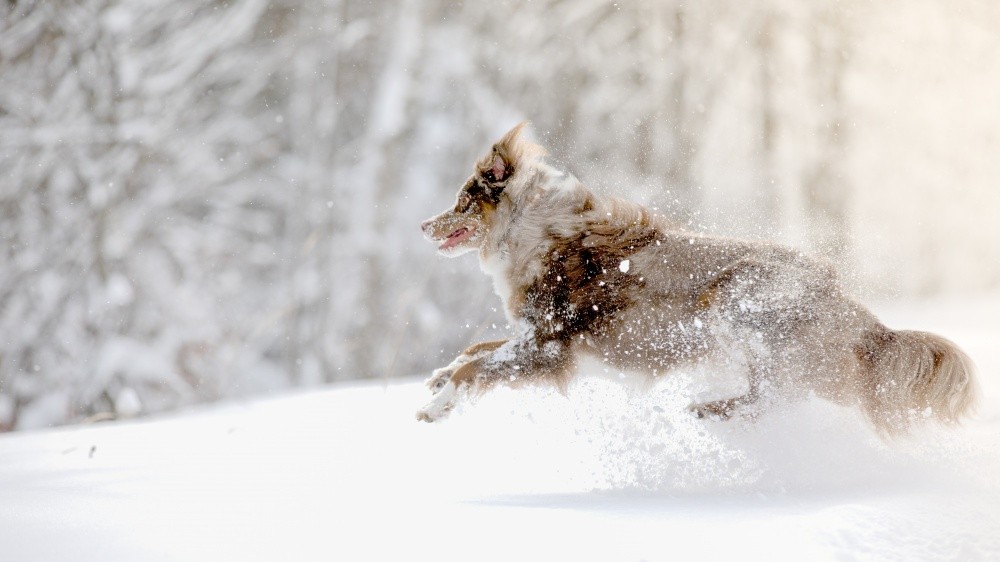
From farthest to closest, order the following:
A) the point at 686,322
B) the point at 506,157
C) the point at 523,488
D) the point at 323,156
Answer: the point at 323,156 → the point at 506,157 → the point at 686,322 → the point at 523,488

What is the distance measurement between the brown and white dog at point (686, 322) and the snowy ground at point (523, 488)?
0.53 ft

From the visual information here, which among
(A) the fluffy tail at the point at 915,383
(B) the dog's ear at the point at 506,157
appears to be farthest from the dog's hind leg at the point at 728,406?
(B) the dog's ear at the point at 506,157

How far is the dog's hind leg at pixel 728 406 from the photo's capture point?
3924mm

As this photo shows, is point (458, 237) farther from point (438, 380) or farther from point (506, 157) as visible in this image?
point (438, 380)

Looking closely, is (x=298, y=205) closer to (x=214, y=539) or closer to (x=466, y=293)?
(x=466, y=293)

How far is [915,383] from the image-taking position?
3.90m

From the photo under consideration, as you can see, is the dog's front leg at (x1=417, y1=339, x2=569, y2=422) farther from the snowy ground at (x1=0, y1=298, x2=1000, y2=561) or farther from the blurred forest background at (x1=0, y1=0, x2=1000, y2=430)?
the blurred forest background at (x1=0, y1=0, x2=1000, y2=430)

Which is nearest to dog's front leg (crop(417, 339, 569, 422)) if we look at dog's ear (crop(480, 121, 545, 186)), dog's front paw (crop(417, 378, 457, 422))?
dog's front paw (crop(417, 378, 457, 422))

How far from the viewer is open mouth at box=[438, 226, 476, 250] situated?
4.67 meters

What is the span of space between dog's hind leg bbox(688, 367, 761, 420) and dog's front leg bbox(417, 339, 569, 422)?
0.65m

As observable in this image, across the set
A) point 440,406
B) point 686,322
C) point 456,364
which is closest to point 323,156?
point 456,364

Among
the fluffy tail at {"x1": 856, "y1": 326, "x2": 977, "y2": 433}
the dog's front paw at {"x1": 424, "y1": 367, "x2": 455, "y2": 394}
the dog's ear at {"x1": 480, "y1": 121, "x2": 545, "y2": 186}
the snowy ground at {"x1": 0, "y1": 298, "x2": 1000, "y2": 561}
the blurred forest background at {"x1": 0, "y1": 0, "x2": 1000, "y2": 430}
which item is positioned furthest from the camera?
the blurred forest background at {"x1": 0, "y1": 0, "x2": 1000, "y2": 430}

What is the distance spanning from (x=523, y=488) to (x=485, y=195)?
5.39 feet

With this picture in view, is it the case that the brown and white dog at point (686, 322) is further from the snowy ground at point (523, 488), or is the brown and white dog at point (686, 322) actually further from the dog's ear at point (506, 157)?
the dog's ear at point (506, 157)
